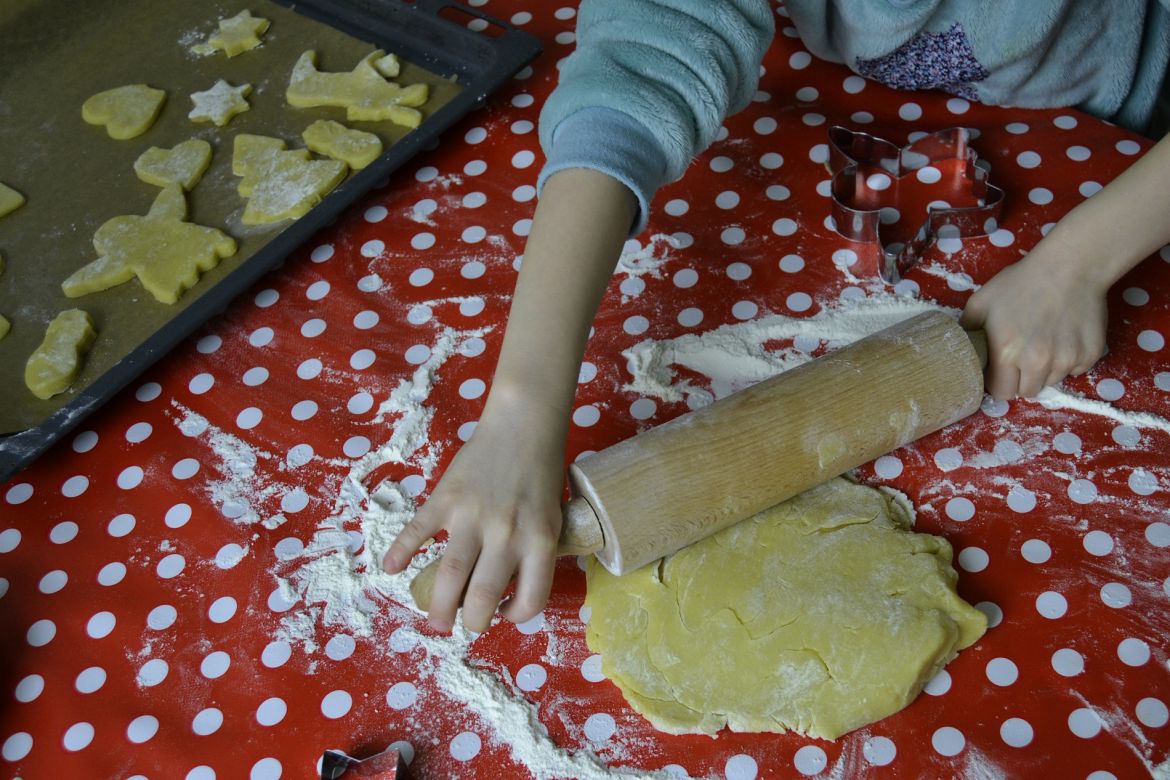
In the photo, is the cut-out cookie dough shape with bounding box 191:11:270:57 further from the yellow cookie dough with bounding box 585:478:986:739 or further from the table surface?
the yellow cookie dough with bounding box 585:478:986:739

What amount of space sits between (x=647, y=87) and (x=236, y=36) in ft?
2.45

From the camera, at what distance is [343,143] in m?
1.28

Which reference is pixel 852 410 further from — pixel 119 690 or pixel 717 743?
pixel 119 690

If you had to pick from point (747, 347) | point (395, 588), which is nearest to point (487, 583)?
point (395, 588)

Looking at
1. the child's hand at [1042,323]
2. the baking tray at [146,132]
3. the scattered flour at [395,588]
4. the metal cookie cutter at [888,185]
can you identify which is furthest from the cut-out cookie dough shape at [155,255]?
the child's hand at [1042,323]

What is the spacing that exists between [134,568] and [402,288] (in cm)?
41

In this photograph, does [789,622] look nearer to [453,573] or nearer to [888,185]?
[453,573]

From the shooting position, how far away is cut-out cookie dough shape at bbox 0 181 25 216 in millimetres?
1331

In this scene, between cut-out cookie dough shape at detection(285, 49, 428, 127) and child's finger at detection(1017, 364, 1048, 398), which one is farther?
cut-out cookie dough shape at detection(285, 49, 428, 127)

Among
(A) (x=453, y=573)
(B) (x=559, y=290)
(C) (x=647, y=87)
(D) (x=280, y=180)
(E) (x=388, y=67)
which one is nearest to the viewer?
(A) (x=453, y=573)

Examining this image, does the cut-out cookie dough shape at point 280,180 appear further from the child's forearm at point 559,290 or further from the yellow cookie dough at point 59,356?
the child's forearm at point 559,290

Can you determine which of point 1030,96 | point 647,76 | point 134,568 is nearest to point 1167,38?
point 1030,96

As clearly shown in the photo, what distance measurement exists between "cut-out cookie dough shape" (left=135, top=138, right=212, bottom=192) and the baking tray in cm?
2

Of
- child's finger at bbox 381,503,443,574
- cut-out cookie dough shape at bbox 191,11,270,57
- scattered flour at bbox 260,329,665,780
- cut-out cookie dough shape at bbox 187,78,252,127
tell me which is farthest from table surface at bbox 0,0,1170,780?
cut-out cookie dough shape at bbox 191,11,270,57
